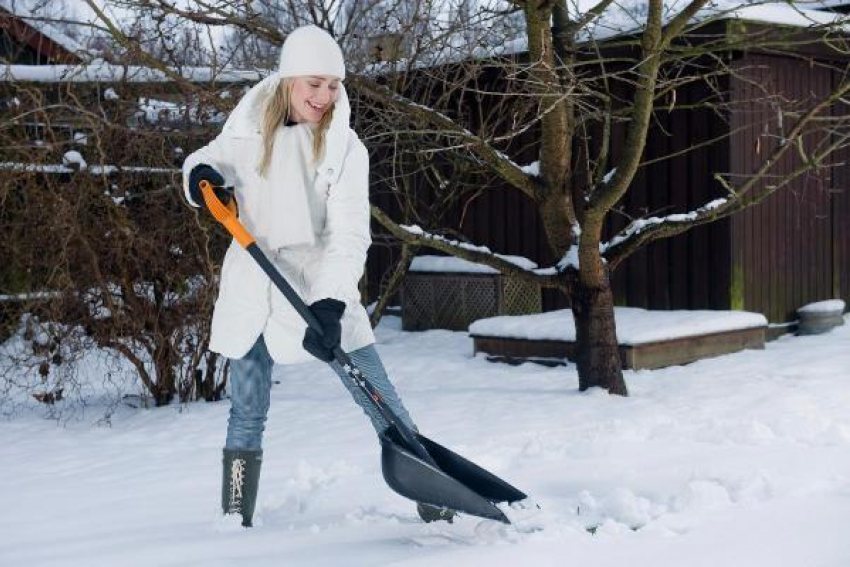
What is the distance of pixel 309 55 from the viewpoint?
3.73 metres

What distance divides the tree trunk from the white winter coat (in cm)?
314

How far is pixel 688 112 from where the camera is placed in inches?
368

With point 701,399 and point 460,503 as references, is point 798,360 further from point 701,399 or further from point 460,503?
point 460,503

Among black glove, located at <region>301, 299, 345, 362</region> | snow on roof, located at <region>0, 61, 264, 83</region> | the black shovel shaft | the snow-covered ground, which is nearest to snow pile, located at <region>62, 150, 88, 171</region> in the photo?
snow on roof, located at <region>0, 61, 264, 83</region>

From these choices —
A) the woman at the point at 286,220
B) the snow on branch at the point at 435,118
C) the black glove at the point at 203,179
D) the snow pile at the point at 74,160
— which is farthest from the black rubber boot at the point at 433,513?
the snow pile at the point at 74,160

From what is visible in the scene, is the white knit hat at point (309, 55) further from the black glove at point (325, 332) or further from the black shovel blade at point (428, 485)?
the black shovel blade at point (428, 485)

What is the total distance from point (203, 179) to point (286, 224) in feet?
1.00

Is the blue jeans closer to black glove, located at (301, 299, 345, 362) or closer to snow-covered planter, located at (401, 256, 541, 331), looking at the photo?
black glove, located at (301, 299, 345, 362)

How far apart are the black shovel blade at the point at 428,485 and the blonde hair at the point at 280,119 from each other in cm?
99

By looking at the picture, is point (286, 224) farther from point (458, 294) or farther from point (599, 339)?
point (458, 294)

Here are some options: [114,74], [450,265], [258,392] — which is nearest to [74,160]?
[114,74]

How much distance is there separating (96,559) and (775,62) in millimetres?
7638

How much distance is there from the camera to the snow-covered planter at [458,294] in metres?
10.5

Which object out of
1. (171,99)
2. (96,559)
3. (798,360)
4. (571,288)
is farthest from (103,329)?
(798,360)
